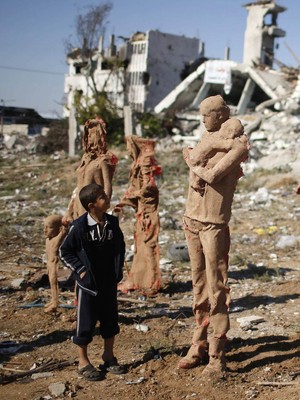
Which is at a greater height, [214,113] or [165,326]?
[214,113]

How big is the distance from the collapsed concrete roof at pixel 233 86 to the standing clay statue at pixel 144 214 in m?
16.9

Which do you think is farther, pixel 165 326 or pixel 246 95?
pixel 246 95

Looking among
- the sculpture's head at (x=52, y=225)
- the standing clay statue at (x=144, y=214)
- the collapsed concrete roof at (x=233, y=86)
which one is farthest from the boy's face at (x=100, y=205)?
the collapsed concrete roof at (x=233, y=86)

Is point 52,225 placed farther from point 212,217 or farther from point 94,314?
point 212,217

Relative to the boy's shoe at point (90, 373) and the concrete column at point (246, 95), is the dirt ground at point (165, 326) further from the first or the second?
the concrete column at point (246, 95)

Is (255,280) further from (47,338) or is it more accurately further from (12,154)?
(12,154)

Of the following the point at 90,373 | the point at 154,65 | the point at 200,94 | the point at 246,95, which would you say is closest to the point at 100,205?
the point at 90,373

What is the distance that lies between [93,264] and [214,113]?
1.42 m

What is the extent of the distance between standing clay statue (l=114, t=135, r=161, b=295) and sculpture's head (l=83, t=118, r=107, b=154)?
32.3 inches

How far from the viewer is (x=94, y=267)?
4.10 m

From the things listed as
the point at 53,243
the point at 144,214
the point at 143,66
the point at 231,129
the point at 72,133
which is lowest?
the point at 53,243

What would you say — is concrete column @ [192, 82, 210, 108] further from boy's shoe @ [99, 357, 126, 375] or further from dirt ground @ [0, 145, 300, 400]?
boy's shoe @ [99, 357, 126, 375]

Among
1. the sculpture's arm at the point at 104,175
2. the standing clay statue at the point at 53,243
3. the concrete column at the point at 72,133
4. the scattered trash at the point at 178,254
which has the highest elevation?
the concrete column at the point at 72,133

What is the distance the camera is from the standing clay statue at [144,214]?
6.75 metres
